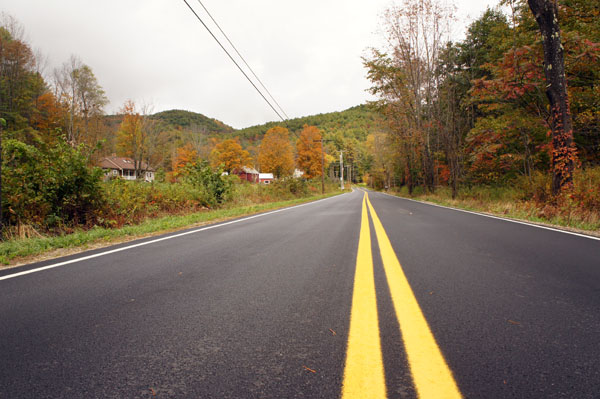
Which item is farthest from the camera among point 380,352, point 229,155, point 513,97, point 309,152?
point 229,155

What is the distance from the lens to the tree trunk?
7.71 m

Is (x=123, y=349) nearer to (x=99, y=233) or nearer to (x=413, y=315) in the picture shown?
(x=413, y=315)

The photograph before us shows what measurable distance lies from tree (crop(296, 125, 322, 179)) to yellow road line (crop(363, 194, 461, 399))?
4602cm

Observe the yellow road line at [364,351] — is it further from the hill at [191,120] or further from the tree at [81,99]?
the hill at [191,120]

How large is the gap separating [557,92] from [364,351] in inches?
413

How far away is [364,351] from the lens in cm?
137

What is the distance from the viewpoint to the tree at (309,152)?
157 ft

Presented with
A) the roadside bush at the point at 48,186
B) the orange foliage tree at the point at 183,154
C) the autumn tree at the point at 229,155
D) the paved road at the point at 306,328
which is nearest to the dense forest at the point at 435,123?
the roadside bush at the point at 48,186

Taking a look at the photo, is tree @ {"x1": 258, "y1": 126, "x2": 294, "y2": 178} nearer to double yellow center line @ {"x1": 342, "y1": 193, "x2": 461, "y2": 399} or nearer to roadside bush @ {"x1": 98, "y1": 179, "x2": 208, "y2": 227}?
roadside bush @ {"x1": 98, "y1": 179, "x2": 208, "y2": 227}

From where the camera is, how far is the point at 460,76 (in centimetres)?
1984

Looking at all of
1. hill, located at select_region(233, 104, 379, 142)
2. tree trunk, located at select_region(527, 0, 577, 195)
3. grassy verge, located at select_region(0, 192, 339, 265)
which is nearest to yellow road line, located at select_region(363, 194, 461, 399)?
grassy verge, located at select_region(0, 192, 339, 265)

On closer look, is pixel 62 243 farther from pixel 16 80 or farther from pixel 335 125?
pixel 335 125

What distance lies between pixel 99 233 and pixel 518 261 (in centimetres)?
709

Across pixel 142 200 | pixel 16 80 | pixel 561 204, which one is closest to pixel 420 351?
pixel 561 204
